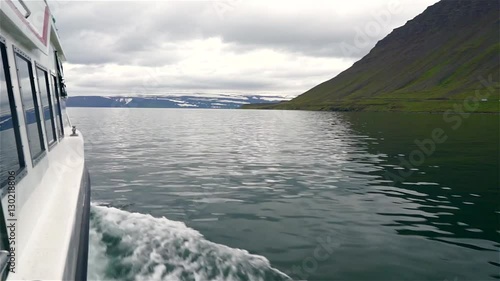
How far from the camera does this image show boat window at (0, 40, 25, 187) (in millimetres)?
6137

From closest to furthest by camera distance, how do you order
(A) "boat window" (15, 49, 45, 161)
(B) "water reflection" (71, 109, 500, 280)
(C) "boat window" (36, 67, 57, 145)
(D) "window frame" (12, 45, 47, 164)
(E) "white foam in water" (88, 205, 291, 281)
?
(D) "window frame" (12, 45, 47, 164), (A) "boat window" (15, 49, 45, 161), (E) "white foam in water" (88, 205, 291, 281), (B) "water reflection" (71, 109, 500, 280), (C) "boat window" (36, 67, 57, 145)

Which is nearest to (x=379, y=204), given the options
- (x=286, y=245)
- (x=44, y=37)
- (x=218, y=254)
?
(x=286, y=245)

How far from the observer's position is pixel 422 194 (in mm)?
17266

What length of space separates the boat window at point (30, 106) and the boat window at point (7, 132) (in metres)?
0.71

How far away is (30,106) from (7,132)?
237cm

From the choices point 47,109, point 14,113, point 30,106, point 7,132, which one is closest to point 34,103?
point 30,106

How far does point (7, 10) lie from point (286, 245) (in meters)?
8.82

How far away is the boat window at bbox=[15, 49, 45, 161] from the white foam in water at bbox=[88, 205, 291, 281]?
10.1 ft

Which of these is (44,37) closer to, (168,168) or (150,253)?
(150,253)

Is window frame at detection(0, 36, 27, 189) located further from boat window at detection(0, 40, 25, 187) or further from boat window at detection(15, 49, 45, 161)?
boat window at detection(15, 49, 45, 161)

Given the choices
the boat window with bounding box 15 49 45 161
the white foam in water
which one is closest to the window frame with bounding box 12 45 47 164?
the boat window with bounding box 15 49 45 161

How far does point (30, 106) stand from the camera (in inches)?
342

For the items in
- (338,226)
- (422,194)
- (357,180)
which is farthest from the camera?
(357,180)

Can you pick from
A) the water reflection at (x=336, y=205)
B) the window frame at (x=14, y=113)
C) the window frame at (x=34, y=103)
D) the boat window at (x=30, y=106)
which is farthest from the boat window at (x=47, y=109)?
the window frame at (x=14, y=113)
